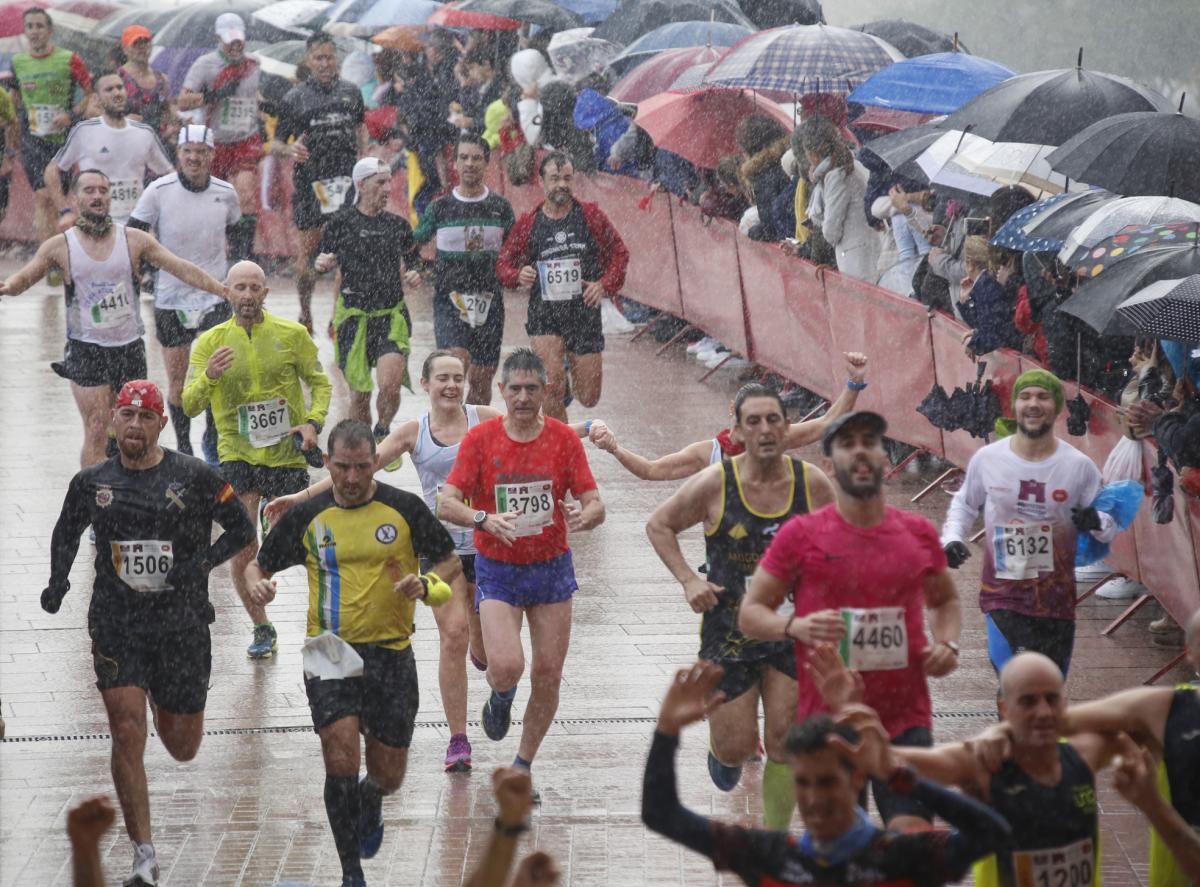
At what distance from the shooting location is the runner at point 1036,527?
8.95 meters

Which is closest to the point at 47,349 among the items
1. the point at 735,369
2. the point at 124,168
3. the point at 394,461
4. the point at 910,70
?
the point at 124,168

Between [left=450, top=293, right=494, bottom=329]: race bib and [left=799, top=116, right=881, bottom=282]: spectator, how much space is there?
9.47 ft

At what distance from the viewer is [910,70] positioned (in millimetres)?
16109

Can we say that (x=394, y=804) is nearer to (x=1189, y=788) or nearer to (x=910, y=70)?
(x=1189, y=788)

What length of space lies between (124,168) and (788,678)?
1062 centimetres

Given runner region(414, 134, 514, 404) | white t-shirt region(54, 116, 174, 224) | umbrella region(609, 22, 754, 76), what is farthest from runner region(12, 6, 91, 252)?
runner region(414, 134, 514, 404)

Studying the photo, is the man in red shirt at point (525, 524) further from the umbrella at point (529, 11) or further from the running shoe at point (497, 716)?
the umbrella at point (529, 11)

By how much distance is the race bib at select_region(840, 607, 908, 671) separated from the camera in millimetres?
6984

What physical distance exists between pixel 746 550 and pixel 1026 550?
151 centimetres

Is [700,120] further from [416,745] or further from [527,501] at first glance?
[527,501]

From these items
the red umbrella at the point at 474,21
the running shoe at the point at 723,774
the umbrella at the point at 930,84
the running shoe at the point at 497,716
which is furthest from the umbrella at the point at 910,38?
the running shoe at the point at 723,774

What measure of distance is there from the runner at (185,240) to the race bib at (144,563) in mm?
6027

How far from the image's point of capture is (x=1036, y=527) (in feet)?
29.4

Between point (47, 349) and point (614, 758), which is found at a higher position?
point (614, 758)
